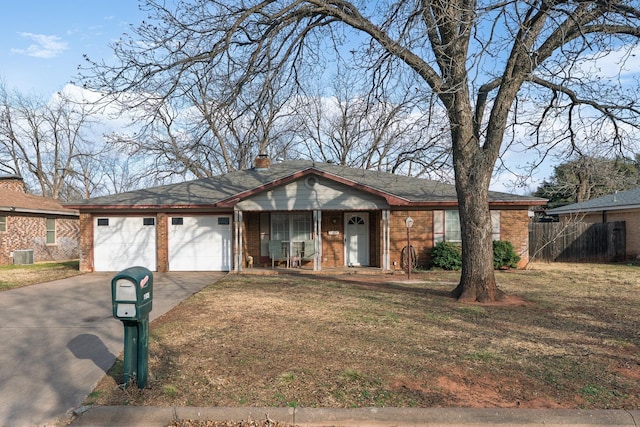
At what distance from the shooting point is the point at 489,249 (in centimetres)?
1001

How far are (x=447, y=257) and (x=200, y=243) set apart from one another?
29.6 ft

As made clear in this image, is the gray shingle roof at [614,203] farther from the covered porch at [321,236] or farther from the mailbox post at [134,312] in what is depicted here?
the mailbox post at [134,312]

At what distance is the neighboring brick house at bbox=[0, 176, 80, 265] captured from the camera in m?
20.0

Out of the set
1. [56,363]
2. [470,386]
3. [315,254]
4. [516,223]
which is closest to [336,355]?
[470,386]

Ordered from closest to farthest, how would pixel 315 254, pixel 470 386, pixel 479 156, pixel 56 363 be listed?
1. pixel 470 386
2. pixel 56 363
3. pixel 479 156
4. pixel 315 254

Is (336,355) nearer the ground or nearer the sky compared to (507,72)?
nearer the ground

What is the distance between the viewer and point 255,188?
1570 centimetres

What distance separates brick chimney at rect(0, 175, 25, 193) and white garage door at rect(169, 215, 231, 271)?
13106 millimetres

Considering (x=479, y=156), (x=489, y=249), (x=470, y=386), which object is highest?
(x=479, y=156)

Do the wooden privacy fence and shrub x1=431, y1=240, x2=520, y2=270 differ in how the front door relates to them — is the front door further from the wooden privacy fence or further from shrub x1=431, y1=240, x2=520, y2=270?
the wooden privacy fence

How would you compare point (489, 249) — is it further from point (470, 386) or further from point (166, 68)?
point (166, 68)

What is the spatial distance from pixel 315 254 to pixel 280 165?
727 centimetres

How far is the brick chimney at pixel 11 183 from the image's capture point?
79.4 ft

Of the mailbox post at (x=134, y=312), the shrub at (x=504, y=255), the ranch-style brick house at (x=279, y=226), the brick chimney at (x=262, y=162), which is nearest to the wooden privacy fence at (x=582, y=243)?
the ranch-style brick house at (x=279, y=226)
